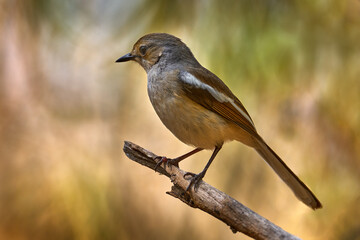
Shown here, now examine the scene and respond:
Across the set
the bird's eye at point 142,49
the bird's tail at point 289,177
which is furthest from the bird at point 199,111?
the bird's eye at point 142,49

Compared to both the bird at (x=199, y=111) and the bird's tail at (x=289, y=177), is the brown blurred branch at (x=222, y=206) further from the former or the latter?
the bird's tail at (x=289, y=177)

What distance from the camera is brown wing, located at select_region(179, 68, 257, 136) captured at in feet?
9.51

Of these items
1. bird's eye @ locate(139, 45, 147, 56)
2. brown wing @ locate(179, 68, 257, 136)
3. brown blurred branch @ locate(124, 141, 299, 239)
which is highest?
bird's eye @ locate(139, 45, 147, 56)

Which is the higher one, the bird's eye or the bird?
the bird's eye

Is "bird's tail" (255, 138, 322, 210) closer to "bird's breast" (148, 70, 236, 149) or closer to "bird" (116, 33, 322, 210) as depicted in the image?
"bird" (116, 33, 322, 210)

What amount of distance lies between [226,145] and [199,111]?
1.15 m

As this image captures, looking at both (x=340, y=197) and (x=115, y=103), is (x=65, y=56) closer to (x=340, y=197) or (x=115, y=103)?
(x=115, y=103)

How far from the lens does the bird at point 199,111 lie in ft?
9.35

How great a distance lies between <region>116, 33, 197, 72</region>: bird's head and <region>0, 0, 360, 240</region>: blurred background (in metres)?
0.59

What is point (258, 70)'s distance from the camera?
3.80 metres

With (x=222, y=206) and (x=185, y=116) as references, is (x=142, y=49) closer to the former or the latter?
(x=185, y=116)

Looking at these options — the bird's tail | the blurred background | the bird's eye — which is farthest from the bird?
the blurred background

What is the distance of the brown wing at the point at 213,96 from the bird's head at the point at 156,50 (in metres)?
0.24

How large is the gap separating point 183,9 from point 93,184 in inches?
66.5
